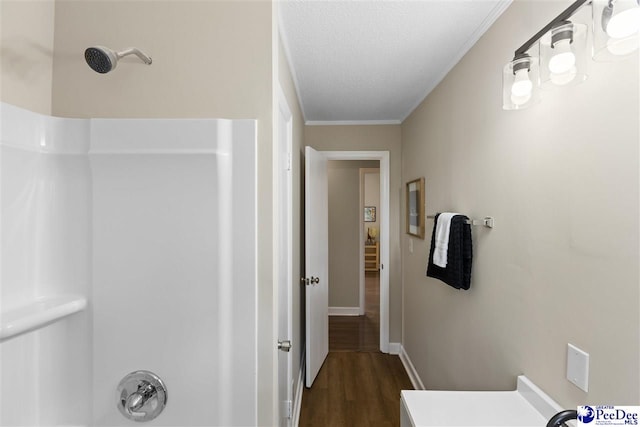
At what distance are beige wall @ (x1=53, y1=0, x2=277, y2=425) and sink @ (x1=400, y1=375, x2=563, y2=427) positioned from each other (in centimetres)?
102

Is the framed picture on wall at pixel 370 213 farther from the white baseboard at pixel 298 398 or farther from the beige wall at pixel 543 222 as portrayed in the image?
the beige wall at pixel 543 222

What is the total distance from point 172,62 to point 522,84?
47.6 inches

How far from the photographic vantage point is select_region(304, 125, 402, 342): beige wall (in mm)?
3545

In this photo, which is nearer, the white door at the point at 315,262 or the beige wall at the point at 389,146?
the white door at the point at 315,262

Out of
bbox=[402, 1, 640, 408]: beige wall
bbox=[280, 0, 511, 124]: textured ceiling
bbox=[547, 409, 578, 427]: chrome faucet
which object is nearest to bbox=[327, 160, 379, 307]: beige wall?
bbox=[280, 0, 511, 124]: textured ceiling

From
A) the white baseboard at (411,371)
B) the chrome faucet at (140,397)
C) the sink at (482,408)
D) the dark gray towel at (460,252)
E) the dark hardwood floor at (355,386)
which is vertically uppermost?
the dark gray towel at (460,252)

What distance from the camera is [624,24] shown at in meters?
0.78

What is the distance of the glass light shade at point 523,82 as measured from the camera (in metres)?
1.16

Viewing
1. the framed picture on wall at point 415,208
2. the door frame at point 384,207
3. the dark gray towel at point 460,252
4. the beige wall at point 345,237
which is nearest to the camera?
the dark gray towel at point 460,252

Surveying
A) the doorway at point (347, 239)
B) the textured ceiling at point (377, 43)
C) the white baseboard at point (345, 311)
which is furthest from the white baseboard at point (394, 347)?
the textured ceiling at point (377, 43)

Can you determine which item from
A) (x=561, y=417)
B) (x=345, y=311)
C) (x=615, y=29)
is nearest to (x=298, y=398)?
(x=561, y=417)

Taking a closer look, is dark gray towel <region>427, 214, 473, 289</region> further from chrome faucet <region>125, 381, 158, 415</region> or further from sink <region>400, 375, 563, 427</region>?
chrome faucet <region>125, 381, 158, 415</region>

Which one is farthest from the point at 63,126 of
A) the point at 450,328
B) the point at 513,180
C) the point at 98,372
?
the point at 450,328

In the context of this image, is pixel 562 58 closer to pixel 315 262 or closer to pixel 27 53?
pixel 27 53
